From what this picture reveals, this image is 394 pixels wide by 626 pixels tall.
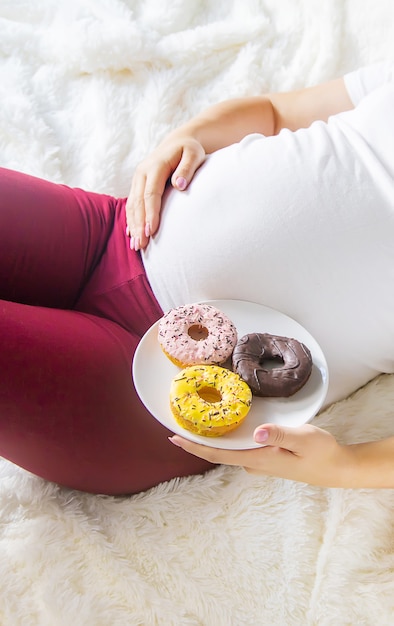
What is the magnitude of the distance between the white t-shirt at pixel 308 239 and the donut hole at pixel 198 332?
0.07 metres

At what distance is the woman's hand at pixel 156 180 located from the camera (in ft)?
3.48

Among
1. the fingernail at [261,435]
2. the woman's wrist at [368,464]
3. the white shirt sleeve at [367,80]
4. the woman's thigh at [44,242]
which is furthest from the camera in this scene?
the white shirt sleeve at [367,80]

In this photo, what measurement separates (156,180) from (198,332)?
295 mm

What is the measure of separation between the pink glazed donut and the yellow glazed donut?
0.02 meters

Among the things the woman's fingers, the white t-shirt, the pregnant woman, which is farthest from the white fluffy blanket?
the woman's fingers

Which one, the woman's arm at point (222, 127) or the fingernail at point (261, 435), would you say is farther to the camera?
the woman's arm at point (222, 127)

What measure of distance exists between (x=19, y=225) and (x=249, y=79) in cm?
66

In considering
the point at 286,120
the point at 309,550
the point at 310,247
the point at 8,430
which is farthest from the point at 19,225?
the point at 309,550

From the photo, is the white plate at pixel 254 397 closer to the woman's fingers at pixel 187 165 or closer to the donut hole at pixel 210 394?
the donut hole at pixel 210 394

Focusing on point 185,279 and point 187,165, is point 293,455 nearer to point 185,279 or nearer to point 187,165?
point 185,279

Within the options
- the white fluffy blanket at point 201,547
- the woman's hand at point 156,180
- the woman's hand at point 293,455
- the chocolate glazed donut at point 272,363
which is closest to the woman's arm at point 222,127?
the woman's hand at point 156,180

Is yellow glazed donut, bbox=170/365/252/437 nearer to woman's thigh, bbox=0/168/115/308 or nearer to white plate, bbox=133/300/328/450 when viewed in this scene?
white plate, bbox=133/300/328/450

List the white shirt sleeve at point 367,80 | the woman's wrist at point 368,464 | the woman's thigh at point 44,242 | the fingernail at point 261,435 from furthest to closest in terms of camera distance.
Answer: the white shirt sleeve at point 367,80 → the woman's thigh at point 44,242 → the woman's wrist at point 368,464 → the fingernail at point 261,435

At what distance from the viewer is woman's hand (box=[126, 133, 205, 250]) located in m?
1.06
